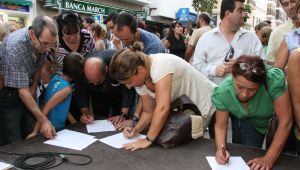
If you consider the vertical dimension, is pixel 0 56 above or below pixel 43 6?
below

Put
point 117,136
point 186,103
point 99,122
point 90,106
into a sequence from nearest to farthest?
point 186,103 → point 117,136 → point 99,122 → point 90,106

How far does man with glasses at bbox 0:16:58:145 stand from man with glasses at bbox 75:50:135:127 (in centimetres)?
36

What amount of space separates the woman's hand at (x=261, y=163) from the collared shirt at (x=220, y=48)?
3.51 ft

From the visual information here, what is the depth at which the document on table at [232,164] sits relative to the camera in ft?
5.63

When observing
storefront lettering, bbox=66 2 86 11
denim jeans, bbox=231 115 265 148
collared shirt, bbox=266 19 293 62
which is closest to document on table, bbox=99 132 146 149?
denim jeans, bbox=231 115 265 148

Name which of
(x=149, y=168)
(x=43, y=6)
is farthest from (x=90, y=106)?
(x=43, y=6)

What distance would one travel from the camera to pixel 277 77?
68.9 inches

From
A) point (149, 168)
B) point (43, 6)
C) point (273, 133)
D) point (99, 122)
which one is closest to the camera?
point (149, 168)

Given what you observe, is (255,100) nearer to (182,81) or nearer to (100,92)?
(182,81)

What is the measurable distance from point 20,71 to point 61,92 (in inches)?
13.0

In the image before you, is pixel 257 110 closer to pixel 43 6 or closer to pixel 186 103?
pixel 186 103

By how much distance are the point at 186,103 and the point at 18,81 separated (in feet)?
3.95

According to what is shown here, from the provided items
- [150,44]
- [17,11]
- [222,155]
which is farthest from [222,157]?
[17,11]

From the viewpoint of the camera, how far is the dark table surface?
174 cm
